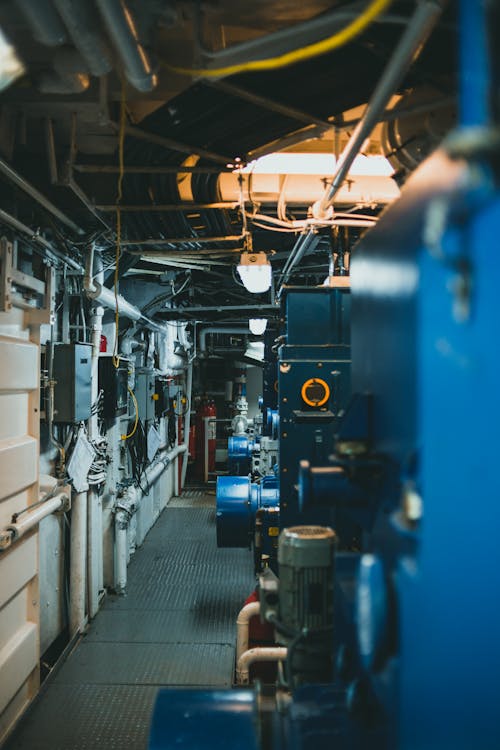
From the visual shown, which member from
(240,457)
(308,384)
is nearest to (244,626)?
(308,384)

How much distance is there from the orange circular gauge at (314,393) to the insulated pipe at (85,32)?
89.4 inches

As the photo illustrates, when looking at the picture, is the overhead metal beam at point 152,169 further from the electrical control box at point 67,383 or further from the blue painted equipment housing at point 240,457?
the blue painted equipment housing at point 240,457

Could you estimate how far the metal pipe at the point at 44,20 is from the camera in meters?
1.70

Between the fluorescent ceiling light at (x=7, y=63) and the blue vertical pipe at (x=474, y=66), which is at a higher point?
the fluorescent ceiling light at (x=7, y=63)

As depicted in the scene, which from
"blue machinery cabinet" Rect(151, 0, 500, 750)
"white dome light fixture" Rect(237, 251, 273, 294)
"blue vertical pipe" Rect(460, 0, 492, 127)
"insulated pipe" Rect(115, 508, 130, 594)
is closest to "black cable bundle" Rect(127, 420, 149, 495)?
"insulated pipe" Rect(115, 508, 130, 594)

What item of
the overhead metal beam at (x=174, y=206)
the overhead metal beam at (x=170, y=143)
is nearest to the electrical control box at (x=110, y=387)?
the overhead metal beam at (x=174, y=206)

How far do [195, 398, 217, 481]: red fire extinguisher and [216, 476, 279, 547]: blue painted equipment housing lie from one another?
277 inches

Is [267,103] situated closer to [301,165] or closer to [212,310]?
[301,165]

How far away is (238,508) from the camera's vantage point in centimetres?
438

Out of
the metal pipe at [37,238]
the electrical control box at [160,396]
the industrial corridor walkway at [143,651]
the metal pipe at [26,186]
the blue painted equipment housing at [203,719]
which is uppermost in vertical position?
the metal pipe at [26,186]

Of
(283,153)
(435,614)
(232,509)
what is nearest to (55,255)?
(283,153)

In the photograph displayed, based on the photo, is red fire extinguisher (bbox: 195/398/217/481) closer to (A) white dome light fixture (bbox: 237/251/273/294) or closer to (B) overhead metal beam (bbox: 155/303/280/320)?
(B) overhead metal beam (bbox: 155/303/280/320)

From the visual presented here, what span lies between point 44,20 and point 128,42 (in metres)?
0.32

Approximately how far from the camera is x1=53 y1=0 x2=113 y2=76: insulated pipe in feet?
5.73
